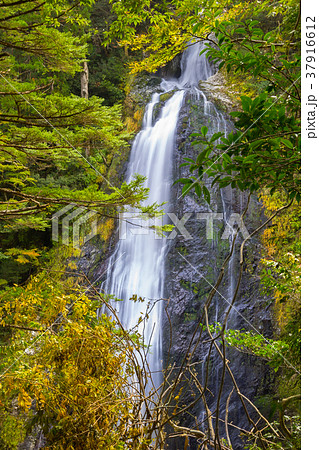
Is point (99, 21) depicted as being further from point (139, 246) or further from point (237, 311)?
point (237, 311)

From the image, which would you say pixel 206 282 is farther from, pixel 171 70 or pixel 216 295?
pixel 171 70

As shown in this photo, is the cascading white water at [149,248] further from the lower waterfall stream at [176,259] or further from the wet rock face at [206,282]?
the wet rock face at [206,282]

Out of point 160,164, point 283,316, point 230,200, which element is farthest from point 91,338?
point 160,164

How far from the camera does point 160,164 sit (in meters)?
8.91

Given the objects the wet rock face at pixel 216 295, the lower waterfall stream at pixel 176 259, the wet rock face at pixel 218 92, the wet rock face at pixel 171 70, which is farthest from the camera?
the wet rock face at pixel 171 70

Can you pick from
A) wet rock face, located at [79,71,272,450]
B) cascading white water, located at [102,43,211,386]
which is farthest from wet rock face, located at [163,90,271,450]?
cascading white water, located at [102,43,211,386]
